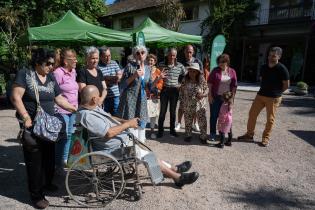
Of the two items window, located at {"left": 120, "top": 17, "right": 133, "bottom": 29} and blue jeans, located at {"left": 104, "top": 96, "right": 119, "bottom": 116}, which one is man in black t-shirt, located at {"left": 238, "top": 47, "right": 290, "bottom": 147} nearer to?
blue jeans, located at {"left": 104, "top": 96, "right": 119, "bottom": 116}

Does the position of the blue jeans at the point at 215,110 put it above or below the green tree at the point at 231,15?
below

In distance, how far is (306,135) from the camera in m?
6.79

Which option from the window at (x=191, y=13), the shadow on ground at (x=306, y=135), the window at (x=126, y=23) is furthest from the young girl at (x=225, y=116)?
the window at (x=126, y=23)

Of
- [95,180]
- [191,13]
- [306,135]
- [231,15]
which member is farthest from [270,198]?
[191,13]

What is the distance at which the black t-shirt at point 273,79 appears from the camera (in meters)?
5.64

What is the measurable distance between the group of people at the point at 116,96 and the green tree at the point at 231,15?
547 inches

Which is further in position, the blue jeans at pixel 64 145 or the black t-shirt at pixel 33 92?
the blue jeans at pixel 64 145

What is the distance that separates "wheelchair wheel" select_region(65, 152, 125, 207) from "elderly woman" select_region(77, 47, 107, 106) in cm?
118

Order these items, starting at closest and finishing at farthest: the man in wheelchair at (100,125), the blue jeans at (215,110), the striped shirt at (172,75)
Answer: the man in wheelchair at (100,125), the blue jeans at (215,110), the striped shirt at (172,75)

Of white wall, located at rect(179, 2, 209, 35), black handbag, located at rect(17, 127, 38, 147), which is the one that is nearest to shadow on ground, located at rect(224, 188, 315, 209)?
black handbag, located at rect(17, 127, 38, 147)

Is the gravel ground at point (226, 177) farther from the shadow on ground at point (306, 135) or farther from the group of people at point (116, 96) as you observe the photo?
the group of people at point (116, 96)

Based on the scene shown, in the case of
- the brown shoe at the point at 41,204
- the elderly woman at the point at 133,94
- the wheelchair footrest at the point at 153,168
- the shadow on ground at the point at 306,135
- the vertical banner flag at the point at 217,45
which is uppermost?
the vertical banner flag at the point at 217,45

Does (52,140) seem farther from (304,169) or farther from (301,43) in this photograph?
(301,43)

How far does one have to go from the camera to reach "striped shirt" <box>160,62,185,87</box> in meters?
5.96
